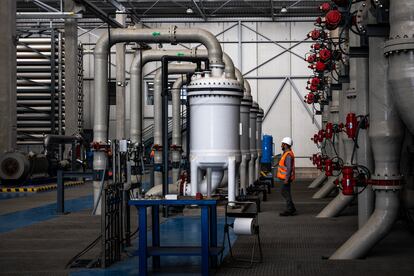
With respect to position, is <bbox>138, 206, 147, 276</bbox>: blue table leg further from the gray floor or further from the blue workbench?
the gray floor

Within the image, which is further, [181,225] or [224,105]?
[181,225]

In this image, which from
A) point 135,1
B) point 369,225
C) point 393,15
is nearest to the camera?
point 393,15

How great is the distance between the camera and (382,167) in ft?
25.6

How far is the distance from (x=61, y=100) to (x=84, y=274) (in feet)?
67.1

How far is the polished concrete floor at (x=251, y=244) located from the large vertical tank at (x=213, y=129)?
3.89 ft

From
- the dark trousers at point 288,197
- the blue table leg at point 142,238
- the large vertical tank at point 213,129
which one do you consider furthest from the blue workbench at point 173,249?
the dark trousers at point 288,197

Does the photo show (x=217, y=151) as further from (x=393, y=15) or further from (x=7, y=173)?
(x=7, y=173)

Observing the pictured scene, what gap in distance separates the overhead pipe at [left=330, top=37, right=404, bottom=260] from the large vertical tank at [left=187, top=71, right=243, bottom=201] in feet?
6.04

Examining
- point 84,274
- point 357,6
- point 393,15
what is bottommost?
point 84,274

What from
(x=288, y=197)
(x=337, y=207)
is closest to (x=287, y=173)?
(x=288, y=197)

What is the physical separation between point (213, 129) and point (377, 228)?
2522 millimetres

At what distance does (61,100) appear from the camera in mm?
26719

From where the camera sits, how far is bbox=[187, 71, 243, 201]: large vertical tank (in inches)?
323

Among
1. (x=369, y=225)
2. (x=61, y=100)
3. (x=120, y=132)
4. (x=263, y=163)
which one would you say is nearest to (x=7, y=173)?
(x=120, y=132)
